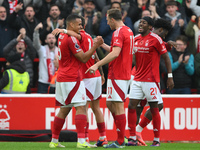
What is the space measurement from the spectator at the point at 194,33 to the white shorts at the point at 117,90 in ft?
18.0

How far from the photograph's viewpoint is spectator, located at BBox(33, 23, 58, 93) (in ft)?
40.7

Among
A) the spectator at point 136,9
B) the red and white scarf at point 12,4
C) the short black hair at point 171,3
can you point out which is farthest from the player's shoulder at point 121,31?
the red and white scarf at point 12,4

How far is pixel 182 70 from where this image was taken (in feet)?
40.8

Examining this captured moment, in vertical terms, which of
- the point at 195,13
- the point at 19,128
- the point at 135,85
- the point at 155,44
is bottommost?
the point at 19,128

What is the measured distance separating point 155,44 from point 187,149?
2106 millimetres

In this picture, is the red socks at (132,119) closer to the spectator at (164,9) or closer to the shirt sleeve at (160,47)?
the shirt sleeve at (160,47)

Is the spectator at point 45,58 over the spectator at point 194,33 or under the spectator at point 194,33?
under

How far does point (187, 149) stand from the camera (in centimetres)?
881

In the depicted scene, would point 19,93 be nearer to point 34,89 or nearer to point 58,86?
point 34,89

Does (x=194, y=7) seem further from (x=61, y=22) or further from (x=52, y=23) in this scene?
(x=52, y=23)

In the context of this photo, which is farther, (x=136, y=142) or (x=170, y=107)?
(x=170, y=107)

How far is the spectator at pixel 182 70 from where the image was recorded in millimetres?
12375

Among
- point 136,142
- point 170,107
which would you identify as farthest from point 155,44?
point 170,107

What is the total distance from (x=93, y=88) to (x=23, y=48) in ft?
13.8
